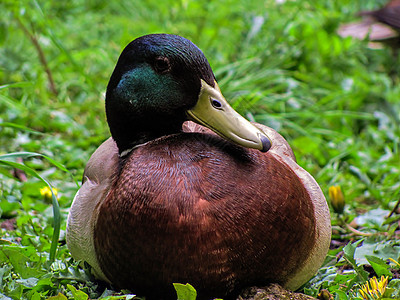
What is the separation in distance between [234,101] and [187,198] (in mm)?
1894

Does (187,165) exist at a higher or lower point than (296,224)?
higher

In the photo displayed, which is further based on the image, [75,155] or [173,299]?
[75,155]

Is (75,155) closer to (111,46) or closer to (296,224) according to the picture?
(111,46)

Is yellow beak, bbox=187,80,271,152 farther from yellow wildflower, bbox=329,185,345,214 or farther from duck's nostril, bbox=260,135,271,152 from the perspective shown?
yellow wildflower, bbox=329,185,345,214

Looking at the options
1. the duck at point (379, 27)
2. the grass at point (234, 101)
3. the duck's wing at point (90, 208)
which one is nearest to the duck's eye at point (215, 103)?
the duck's wing at point (90, 208)

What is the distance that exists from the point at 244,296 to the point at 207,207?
1.02 feet

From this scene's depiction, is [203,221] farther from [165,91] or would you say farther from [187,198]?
[165,91]

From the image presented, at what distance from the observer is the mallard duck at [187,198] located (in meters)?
1.75

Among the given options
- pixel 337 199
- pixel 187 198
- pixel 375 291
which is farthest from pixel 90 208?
pixel 337 199

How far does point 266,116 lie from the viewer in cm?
362

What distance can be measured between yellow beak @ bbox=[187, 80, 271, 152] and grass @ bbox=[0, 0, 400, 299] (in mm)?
547

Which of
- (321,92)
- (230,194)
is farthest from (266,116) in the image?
(230,194)

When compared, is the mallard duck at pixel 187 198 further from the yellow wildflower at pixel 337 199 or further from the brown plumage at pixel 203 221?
the yellow wildflower at pixel 337 199

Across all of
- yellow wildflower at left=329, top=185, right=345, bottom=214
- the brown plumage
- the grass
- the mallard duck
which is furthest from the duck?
the brown plumage
